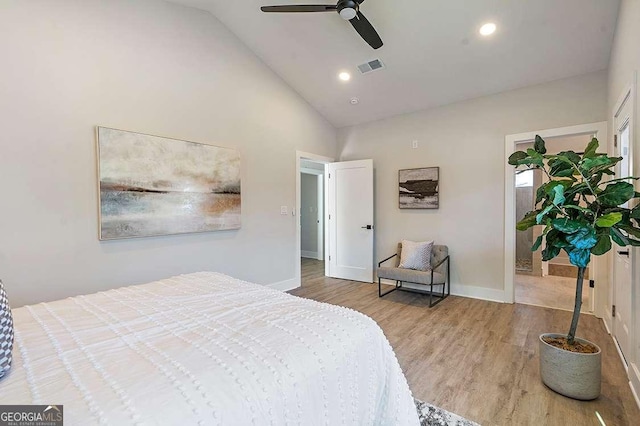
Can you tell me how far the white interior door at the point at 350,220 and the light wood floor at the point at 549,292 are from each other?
2.25 metres

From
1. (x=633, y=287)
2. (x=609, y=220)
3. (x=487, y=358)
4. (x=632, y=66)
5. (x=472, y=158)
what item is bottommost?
(x=487, y=358)

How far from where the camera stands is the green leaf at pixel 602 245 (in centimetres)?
180

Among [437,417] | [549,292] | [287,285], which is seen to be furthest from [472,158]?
[437,417]

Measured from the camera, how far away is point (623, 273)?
8.20ft

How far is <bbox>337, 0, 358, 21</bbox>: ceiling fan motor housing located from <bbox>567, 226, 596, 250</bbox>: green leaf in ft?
7.04

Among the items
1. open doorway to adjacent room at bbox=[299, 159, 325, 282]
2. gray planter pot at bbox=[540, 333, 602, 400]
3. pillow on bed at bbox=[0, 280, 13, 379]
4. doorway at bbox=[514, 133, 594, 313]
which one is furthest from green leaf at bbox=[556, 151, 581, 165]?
open doorway to adjacent room at bbox=[299, 159, 325, 282]

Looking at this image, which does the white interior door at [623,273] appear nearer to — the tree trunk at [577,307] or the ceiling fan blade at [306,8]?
the tree trunk at [577,307]

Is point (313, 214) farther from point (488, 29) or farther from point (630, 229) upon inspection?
point (630, 229)

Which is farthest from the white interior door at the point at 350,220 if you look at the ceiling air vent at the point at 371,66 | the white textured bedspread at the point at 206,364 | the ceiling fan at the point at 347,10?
the white textured bedspread at the point at 206,364

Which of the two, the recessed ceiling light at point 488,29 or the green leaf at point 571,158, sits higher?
the recessed ceiling light at point 488,29

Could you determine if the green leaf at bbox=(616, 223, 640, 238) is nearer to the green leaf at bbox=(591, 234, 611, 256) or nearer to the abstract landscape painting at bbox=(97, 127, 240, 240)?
the green leaf at bbox=(591, 234, 611, 256)

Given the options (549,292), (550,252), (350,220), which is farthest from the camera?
(350,220)

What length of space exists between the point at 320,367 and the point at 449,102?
167 inches

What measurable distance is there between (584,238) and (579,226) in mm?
77
